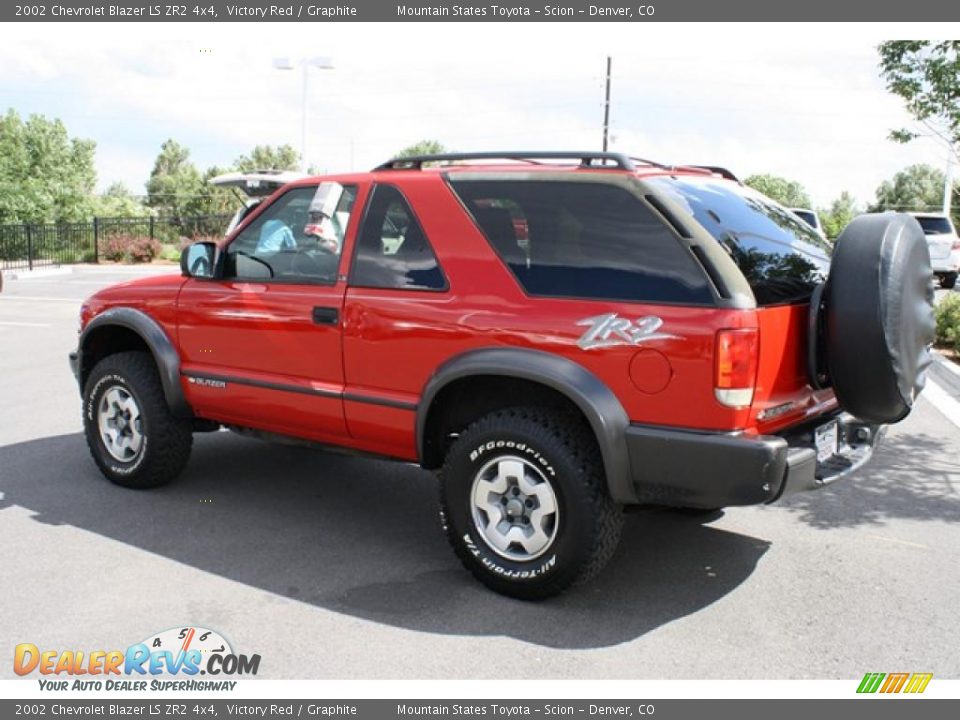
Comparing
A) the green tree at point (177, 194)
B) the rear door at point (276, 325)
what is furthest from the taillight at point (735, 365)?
the green tree at point (177, 194)

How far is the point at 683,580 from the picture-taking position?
4293 mm

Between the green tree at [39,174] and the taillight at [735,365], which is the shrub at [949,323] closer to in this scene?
the taillight at [735,365]

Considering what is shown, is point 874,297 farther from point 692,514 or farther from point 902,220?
point 692,514

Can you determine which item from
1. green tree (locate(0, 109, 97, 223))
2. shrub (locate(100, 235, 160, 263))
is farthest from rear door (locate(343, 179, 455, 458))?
green tree (locate(0, 109, 97, 223))

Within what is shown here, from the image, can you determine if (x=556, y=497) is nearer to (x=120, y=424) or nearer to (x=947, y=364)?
(x=120, y=424)

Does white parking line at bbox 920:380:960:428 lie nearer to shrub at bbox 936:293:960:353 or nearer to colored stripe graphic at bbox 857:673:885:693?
shrub at bbox 936:293:960:353

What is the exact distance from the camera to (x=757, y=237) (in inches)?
163

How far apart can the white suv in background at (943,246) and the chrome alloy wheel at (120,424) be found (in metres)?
19.2

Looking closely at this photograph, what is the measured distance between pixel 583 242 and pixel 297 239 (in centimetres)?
172

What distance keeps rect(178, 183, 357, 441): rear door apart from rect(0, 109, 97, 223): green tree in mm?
32459

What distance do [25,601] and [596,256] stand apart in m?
2.89

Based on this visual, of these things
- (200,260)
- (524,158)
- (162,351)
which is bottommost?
(162,351)

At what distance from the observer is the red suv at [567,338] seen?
357cm

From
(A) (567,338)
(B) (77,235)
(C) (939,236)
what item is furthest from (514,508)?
(B) (77,235)
